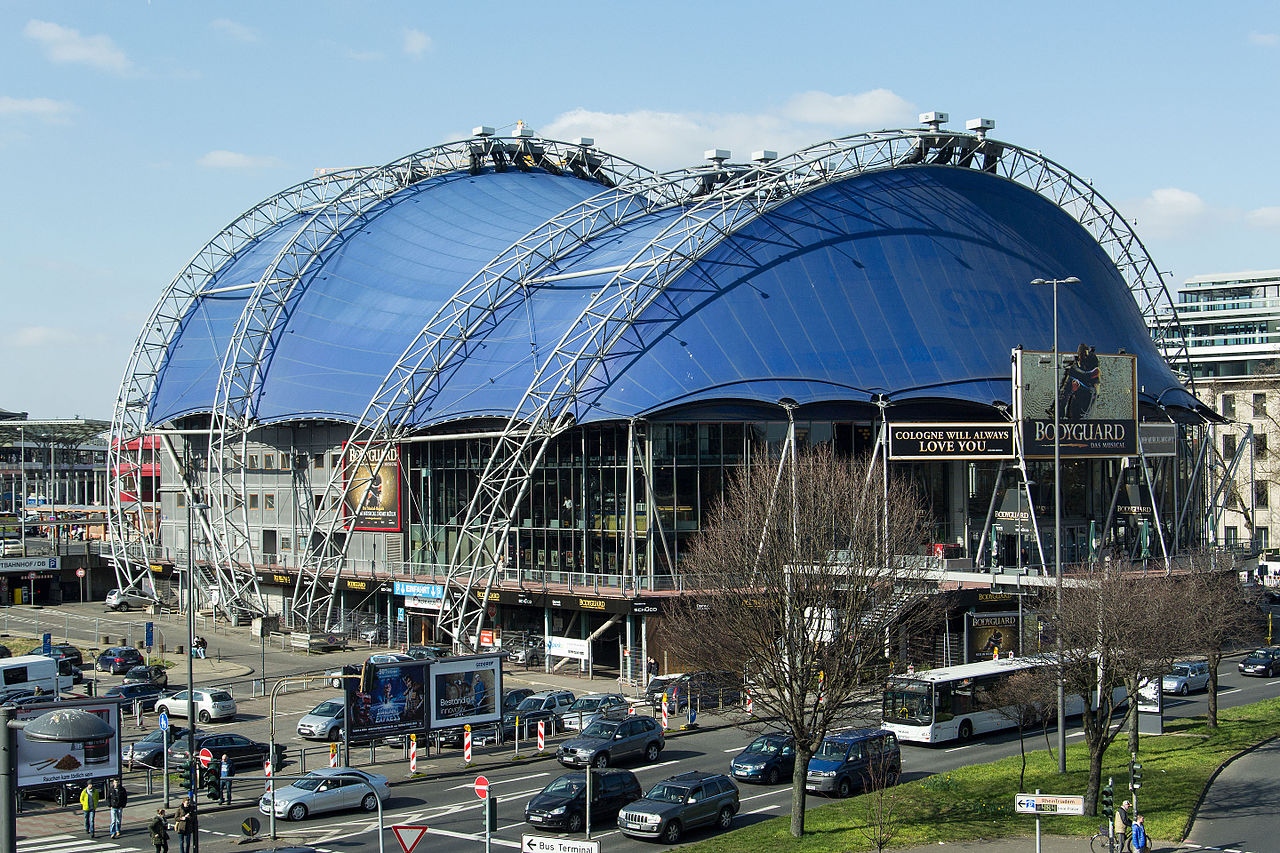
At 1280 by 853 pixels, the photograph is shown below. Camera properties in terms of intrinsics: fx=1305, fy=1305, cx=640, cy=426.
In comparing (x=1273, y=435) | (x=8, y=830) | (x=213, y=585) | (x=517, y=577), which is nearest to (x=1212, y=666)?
(x=517, y=577)

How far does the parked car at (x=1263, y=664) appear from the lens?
6297 cm

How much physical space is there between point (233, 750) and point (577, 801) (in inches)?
605

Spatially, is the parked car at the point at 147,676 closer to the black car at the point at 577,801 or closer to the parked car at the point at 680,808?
the black car at the point at 577,801

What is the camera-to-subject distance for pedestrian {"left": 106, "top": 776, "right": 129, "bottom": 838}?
36375mm

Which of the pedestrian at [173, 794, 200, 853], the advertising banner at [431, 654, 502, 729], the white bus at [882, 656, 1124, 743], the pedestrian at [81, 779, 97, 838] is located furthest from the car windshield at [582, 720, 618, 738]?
the pedestrian at [81, 779, 97, 838]

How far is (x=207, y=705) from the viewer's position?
5434 cm

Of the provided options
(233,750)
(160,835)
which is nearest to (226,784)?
(233,750)

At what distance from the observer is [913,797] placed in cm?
3819

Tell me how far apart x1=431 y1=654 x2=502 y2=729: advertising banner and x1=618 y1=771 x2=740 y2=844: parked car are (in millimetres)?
13403

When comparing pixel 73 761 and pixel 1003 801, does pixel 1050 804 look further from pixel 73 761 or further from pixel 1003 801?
pixel 73 761

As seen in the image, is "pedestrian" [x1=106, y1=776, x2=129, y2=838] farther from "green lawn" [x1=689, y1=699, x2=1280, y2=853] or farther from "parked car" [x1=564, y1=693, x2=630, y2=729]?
"parked car" [x1=564, y1=693, x2=630, y2=729]

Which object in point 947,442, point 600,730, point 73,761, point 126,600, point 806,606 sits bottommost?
point 600,730

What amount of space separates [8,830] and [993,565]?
56815mm

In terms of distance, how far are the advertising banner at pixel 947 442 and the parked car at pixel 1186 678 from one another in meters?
13.0
